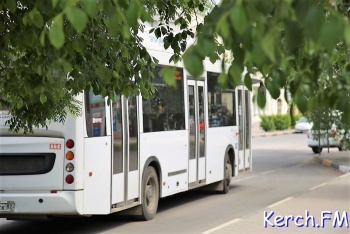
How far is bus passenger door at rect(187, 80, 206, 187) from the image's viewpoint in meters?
14.7

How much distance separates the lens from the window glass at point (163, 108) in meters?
12.8

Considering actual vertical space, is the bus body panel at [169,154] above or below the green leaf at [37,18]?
below

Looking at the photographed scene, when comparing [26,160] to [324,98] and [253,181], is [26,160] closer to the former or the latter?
[324,98]

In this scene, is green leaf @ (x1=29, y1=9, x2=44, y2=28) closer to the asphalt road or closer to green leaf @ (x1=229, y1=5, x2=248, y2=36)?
green leaf @ (x1=229, y1=5, x2=248, y2=36)

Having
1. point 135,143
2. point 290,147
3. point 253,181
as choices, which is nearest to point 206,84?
point 135,143

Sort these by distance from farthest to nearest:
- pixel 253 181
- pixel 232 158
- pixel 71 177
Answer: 1. pixel 253 181
2. pixel 232 158
3. pixel 71 177

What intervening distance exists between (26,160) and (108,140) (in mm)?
1325

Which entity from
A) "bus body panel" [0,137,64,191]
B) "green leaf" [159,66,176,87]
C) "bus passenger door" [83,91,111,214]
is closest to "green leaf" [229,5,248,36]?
"green leaf" [159,66,176,87]

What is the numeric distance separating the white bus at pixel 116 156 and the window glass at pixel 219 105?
5 cm

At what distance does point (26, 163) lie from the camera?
10578 mm

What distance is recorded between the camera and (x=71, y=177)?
1041 cm

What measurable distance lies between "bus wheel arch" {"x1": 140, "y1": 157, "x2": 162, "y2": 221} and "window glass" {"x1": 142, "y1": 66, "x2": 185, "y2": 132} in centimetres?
64

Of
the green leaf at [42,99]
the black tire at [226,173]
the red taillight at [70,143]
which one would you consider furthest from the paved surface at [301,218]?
the green leaf at [42,99]

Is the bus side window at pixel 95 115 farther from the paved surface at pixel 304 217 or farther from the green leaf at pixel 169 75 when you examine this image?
the green leaf at pixel 169 75
